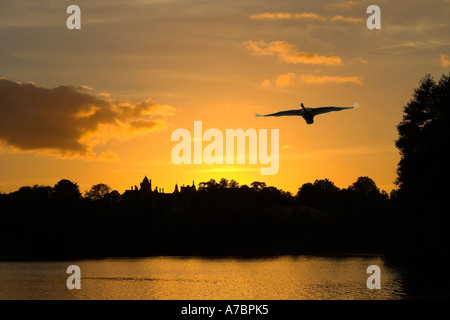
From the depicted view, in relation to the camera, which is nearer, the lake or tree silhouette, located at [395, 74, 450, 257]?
the lake

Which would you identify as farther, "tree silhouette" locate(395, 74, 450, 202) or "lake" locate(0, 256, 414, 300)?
"tree silhouette" locate(395, 74, 450, 202)

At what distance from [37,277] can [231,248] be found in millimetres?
57103

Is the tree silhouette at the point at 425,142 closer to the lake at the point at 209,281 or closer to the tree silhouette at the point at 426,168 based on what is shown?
the tree silhouette at the point at 426,168

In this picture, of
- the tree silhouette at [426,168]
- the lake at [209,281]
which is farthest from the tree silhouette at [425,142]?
the lake at [209,281]

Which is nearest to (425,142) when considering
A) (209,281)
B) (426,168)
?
(426,168)

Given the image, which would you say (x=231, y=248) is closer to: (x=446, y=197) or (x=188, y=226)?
(x=188, y=226)

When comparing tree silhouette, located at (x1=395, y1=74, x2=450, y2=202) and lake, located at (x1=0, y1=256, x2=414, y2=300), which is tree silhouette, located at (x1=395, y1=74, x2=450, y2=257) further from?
lake, located at (x1=0, y1=256, x2=414, y2=300)

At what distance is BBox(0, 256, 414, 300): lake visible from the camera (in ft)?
169

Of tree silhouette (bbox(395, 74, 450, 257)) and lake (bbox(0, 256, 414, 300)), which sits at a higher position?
tree silhouette (bbox(395, 74, 450, 257))

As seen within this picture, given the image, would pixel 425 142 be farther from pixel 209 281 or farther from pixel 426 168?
pixel 209 281

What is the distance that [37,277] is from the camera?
67.8 metres

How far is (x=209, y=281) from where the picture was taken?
62000mm

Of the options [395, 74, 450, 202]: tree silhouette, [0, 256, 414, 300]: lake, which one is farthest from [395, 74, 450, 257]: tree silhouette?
[0, 256, 414, 300]: lake

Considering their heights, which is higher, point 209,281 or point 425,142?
point 425,142
